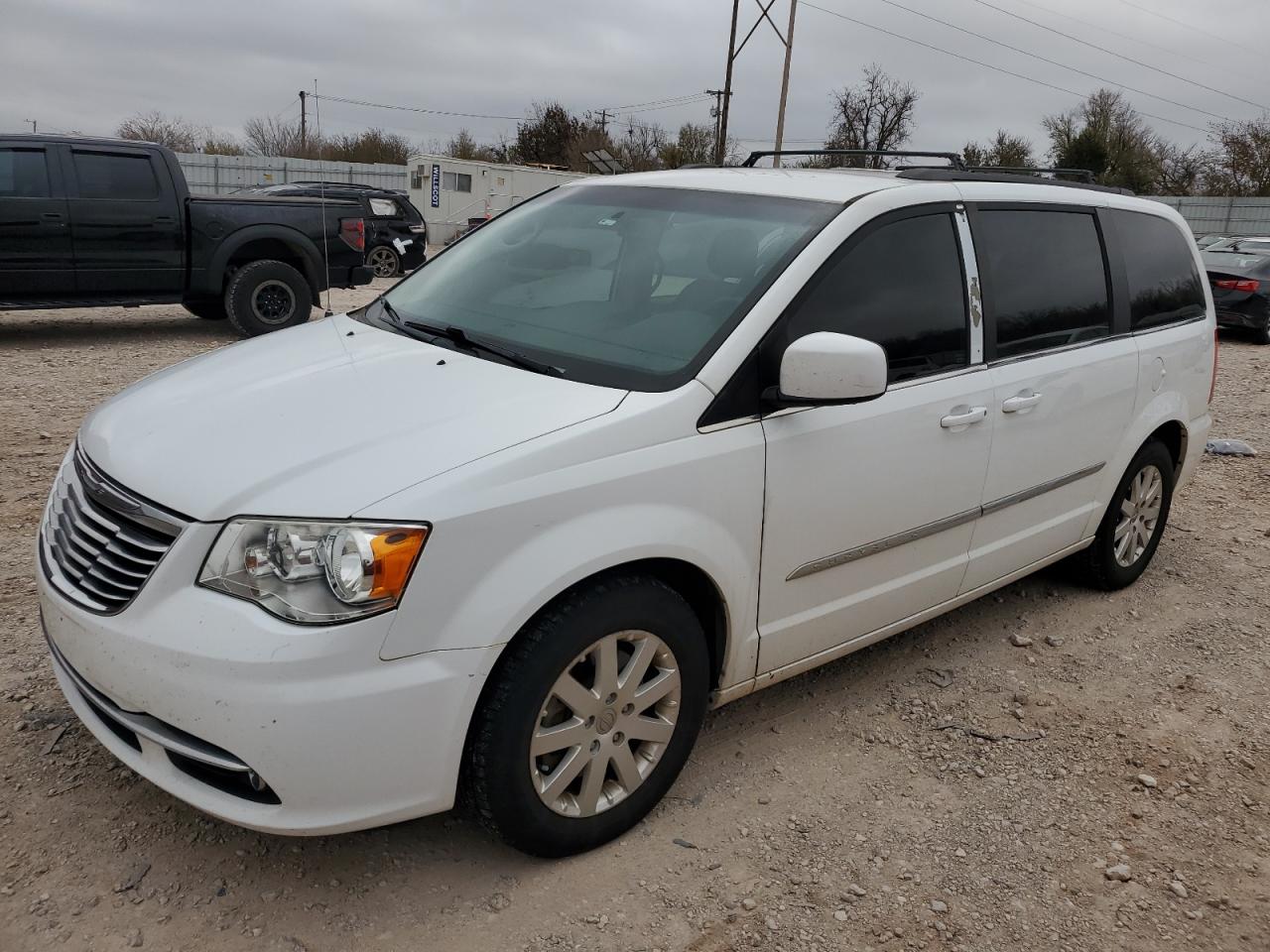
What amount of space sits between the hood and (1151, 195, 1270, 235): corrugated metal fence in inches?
1486

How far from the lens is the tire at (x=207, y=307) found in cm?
1062

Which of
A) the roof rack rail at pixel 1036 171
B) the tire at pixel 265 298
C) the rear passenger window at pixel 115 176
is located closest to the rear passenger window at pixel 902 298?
the roof rack rail at pixel 1036 171

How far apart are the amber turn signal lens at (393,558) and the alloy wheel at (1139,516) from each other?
3.40m

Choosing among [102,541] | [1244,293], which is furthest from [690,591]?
[1244,293]

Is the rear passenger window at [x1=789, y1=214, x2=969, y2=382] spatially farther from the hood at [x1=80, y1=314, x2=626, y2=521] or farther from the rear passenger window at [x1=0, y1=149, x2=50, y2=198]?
the rear passenger window at [x1=0, y1=149, x2=50, y2=198]

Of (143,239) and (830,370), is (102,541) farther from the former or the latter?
(143,239)

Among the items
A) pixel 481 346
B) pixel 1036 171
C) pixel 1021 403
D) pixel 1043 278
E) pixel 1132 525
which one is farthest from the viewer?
pixel 1132 525

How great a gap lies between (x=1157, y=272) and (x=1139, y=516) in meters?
1.06

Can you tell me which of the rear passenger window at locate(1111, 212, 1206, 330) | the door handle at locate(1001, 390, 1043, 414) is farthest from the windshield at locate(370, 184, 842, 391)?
the rear passenger window at locate(1111, 212, 1206, 330)

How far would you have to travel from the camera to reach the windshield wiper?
283 centimetres

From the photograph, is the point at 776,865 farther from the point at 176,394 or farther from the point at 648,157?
the point at 648,157

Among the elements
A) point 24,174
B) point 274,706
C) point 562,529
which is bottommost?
point 274,706

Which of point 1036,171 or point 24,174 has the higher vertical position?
point 1036,171

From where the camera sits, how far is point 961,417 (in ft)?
10.9
